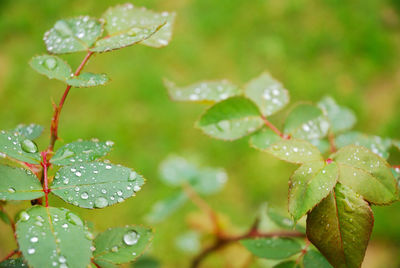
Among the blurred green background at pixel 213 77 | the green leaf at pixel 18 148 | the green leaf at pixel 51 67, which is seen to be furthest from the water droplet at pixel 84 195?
the blurred green background at pixel 213 77

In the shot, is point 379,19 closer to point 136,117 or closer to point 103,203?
point 136,117

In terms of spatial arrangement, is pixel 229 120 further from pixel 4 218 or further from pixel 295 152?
pixel 4 218

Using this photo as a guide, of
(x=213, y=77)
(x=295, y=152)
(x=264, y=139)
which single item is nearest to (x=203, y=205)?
(x=264, y=139)

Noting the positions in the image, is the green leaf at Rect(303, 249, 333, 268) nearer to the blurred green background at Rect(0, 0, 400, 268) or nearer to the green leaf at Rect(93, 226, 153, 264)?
the green leaf at Rect(93, 226, 153, 264)

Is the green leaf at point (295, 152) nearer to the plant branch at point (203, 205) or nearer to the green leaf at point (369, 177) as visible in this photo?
the green leaf at point (369, 177)

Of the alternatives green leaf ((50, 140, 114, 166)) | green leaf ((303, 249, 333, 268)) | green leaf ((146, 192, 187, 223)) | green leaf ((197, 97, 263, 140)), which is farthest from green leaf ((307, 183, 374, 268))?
green leaf ((146, 192, 187, 223))
